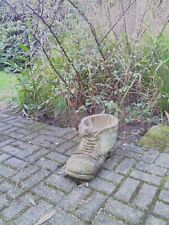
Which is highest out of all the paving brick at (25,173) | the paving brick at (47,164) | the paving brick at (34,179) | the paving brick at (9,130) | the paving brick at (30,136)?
the paving brick at (9,130)

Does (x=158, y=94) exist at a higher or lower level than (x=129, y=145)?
higher

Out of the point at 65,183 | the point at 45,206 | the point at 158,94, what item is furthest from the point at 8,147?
the point at 158,94

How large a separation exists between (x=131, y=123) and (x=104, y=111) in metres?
0.30

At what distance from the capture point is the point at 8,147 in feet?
7.53

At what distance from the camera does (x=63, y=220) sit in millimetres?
1409

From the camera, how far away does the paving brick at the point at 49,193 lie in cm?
158

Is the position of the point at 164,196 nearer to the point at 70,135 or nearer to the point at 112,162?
the point at 112,162

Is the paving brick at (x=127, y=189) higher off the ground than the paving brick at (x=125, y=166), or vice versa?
the paving brick at (x=125, y=166)

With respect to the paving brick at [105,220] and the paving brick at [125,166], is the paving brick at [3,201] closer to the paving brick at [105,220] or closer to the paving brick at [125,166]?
the paving brick at [105,220]

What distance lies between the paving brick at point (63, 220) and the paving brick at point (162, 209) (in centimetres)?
41

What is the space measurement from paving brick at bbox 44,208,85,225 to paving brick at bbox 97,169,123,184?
0.43 meters

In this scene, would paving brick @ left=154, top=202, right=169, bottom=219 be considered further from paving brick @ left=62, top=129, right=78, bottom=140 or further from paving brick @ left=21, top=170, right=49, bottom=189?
paving brick @ left=62, top=129, right=78, bottom=140

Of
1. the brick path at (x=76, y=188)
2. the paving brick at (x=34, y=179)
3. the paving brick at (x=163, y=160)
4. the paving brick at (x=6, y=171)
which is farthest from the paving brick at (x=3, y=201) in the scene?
Result: the paving brick at (x=163, y=160)

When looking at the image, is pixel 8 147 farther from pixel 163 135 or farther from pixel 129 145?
pixel 163 135
